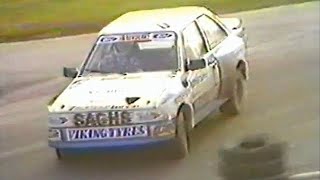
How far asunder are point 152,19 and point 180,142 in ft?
2.43

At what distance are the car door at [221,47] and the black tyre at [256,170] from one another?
3.31 ft

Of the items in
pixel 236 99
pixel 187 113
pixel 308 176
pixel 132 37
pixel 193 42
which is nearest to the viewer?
pixel 308 176

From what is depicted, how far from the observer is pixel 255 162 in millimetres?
5375

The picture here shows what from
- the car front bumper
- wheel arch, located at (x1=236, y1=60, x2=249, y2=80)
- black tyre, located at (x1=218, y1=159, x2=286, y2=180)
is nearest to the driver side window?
wheel arch, located at (x1=236, y1=60, x2=249, y2=80)

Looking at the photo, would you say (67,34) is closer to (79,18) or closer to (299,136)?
(79,18)

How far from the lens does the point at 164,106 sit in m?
5.89

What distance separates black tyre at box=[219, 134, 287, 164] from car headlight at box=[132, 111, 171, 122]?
1.34ft

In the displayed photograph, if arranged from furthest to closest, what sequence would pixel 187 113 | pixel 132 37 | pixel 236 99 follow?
pixel 236 99 → pixel 132 37 → pixel 187 113

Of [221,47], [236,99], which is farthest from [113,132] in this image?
[221,47]

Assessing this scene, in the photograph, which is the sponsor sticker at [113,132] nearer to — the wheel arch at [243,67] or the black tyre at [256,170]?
the black tyre at [256,170]

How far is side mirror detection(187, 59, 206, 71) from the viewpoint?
6.23 metres

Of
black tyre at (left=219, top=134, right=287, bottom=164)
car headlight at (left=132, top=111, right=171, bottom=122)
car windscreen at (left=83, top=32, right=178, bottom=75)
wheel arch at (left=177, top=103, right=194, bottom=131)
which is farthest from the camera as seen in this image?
car windscreen at (left=83, top=32, right=178, bottom=75)

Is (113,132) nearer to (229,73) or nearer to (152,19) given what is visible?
(152,19)

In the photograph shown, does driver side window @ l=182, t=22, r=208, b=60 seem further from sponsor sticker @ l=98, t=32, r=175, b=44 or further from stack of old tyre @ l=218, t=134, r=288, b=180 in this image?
stack of old tyre @ l=218, t=134, r=288, b=180
